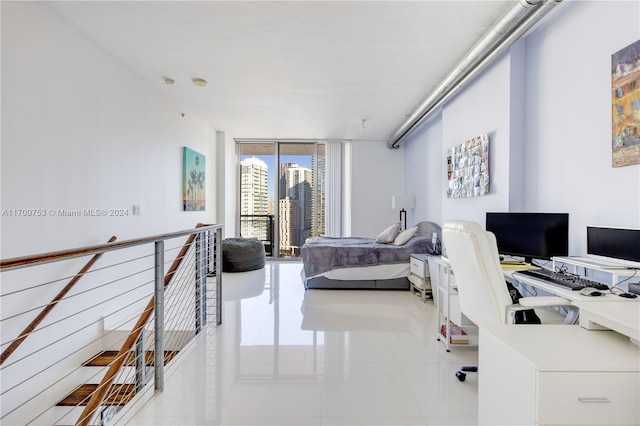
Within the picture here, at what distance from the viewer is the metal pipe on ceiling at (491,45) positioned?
2148 millimetres

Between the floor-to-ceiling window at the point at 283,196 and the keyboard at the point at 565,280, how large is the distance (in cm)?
528

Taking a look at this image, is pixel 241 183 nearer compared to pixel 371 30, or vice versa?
pixel 371 30

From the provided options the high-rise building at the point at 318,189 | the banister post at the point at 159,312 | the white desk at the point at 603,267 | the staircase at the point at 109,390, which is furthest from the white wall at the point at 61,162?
the high-rise building at the point at 318,189

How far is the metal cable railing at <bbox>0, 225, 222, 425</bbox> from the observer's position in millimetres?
1916

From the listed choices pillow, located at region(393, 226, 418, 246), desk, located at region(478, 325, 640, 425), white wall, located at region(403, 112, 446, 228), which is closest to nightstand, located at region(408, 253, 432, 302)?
pillow, located at region(393, 226, 418, 246)

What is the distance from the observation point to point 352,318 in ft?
10.8

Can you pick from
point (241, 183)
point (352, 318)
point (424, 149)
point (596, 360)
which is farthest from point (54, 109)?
point (424, 149)

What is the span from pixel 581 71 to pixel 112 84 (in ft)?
13.7

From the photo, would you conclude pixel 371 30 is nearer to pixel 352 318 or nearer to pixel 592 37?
pixel 592 37

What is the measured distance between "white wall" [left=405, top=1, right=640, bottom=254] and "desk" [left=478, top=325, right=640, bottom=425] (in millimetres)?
1265

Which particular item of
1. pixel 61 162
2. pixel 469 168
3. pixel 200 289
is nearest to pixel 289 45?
pixel 61 162

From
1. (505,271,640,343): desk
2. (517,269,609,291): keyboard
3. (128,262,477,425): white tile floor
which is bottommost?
(128,262,477,425): white tile floor

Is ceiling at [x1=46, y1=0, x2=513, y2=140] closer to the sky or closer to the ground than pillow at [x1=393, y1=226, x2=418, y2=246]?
closer to the sky

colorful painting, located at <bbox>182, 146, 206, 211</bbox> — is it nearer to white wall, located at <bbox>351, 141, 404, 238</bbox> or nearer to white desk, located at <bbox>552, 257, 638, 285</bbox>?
white wall, located at <bbox>351, 141, 404, 238</bbox>
